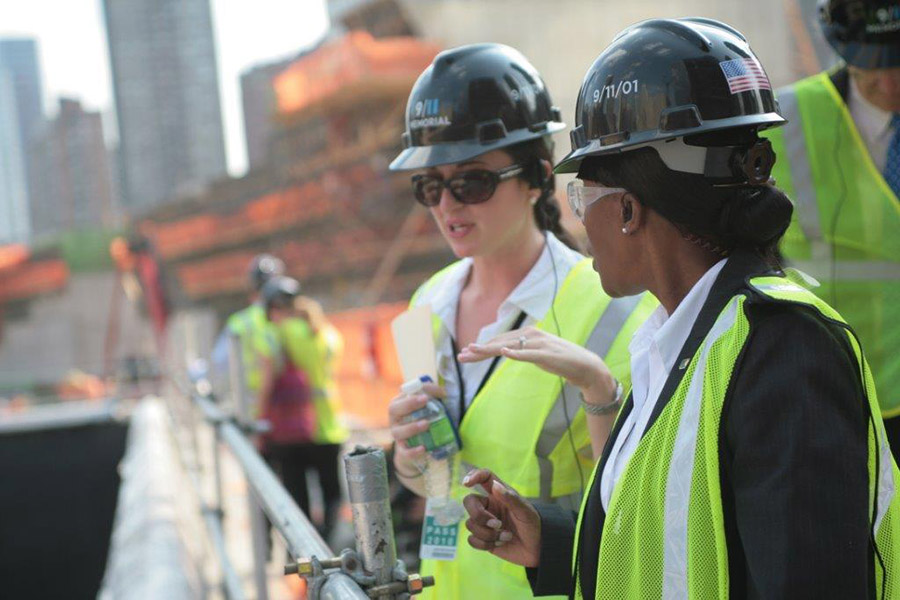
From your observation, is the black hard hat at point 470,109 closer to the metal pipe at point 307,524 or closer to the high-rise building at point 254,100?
the metal pipe at point 307,524

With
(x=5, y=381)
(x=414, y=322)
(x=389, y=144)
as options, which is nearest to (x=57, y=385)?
(x=5, y=381)

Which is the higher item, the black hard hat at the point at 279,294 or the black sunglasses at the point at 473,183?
the black sunglasses at the point at 473,183

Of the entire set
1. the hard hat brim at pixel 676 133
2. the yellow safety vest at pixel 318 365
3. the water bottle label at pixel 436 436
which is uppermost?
the hard hat brim at pixel 676 133

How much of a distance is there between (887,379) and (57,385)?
2498cm

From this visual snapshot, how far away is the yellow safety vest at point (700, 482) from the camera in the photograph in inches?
50.6

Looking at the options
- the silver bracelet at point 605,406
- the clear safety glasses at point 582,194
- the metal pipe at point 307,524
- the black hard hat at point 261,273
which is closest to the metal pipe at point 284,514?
the metal pipe at point 307,524

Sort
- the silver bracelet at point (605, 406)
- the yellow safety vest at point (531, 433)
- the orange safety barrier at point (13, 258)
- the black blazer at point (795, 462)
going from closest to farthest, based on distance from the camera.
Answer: the black blazer at point (795, 462) < the silver bracelet at point (605, 406) < the yellow safety vest at point (531, 433) < the orange safety barrier at point (13, 258)

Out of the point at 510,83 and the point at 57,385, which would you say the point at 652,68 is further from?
the point at 57,385

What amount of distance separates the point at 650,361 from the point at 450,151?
102 cm

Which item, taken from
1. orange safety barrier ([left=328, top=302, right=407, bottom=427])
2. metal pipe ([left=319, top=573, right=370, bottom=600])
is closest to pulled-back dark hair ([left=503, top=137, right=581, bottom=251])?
metal pipe ([left=319, top=573, right=370, bottom=600])

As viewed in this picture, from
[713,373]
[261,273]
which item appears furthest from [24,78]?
[713,373]

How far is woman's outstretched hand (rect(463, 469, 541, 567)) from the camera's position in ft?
5.90

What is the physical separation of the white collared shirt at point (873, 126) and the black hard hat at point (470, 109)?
0.77 m

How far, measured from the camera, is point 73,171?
88.4 meters
